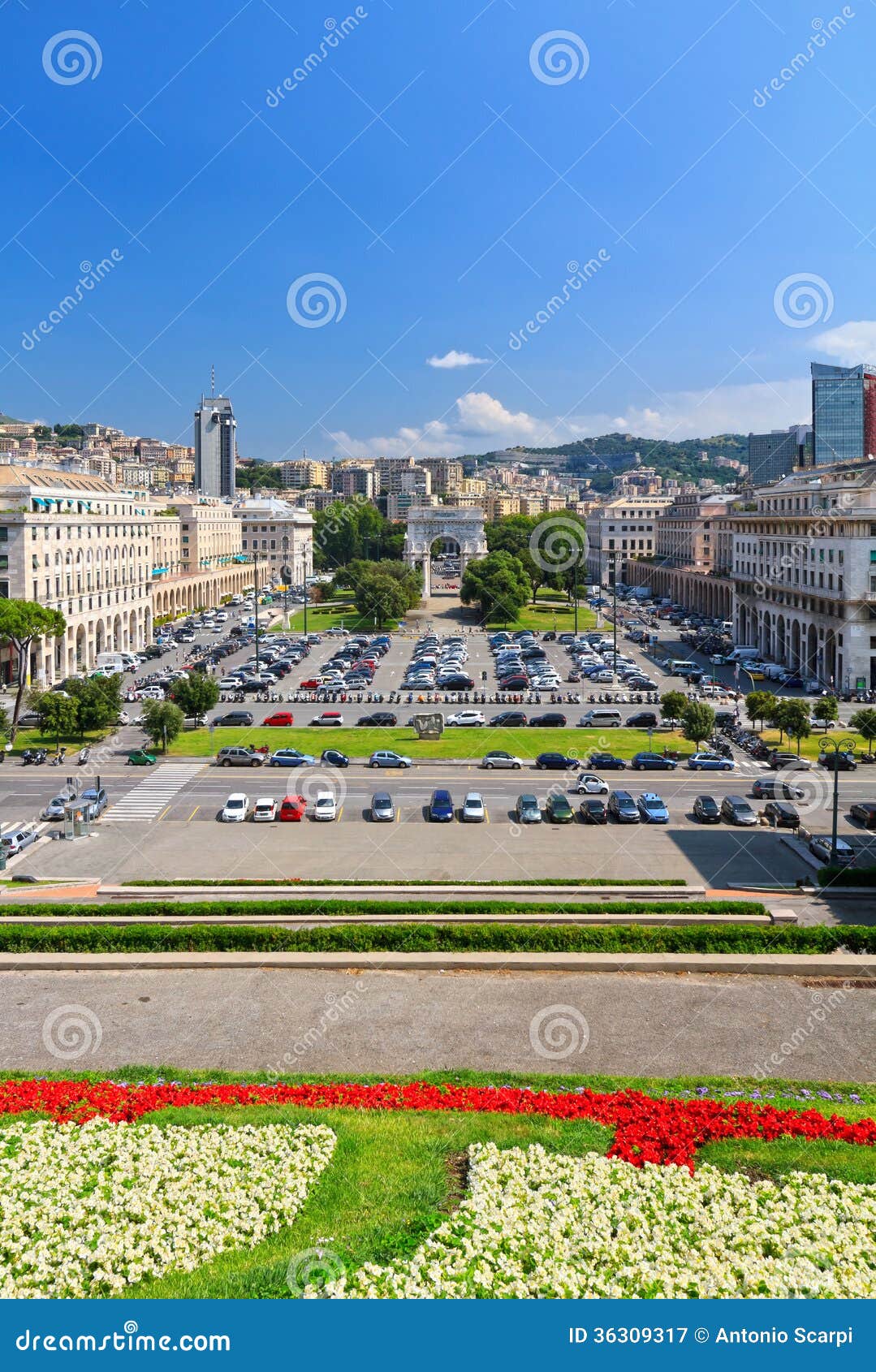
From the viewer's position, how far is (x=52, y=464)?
72.5 meters

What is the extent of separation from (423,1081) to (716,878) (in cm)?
1229

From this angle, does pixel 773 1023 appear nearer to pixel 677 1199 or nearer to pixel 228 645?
pixel 677 1199

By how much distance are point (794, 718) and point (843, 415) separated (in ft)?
276

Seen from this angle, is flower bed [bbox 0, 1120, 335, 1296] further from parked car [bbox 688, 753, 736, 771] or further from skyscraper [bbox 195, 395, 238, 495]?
skyscraper [bbox 195, 395, 238, 495]

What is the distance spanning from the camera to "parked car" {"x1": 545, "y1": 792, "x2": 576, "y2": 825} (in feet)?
88.5

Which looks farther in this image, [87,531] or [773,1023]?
[87,531]

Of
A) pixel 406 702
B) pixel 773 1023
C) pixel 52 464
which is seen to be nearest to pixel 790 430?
pixel 52 464

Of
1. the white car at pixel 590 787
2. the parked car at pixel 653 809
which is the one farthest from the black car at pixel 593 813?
the white car at pixel 590 787

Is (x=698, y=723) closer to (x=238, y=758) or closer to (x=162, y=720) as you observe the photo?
(x=238, y=758)

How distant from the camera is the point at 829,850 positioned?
77.6ft

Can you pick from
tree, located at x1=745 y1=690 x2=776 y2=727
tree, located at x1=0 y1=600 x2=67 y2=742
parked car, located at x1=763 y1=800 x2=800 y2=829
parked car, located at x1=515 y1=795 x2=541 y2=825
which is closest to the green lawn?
tree, located at x1=745 y1=690 x2=776 y2=727

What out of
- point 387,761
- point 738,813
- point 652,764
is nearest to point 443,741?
point 387,761

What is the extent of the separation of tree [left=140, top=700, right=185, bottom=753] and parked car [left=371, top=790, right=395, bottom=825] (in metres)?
10.0

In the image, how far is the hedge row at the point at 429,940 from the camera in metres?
15.8
